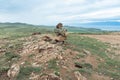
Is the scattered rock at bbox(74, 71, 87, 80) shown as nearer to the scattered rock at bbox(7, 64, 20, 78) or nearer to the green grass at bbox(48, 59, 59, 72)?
the green grass at bbox(48, 59, 59, 72)

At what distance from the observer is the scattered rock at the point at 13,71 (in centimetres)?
1715

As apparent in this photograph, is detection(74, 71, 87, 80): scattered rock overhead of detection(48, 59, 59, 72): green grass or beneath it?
beneath

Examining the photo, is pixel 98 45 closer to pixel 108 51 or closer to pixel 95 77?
pixel 108 51

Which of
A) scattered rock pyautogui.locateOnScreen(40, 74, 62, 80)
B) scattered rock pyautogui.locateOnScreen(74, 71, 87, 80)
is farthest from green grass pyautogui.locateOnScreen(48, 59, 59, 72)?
scattered rock pyautogui.locateOnScreen(74, 71, 87, 80)

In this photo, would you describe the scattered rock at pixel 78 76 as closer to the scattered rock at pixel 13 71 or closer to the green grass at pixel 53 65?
the green grass at pixel 53 65

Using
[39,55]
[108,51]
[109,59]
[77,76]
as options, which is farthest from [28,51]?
[108,51]

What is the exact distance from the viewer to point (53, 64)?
17.2 metres

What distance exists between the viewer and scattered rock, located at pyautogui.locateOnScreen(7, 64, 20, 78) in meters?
17.1

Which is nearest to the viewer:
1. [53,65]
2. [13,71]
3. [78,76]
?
[78,76]

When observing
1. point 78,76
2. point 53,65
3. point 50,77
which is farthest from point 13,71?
point 78,76

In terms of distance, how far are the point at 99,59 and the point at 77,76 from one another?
4420 millimetres

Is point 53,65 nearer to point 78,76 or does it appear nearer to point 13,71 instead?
point 78,76

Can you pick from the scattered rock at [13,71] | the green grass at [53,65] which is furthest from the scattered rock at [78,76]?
the scattered rock at [13,71]

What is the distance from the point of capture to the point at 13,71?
57.2 feet
